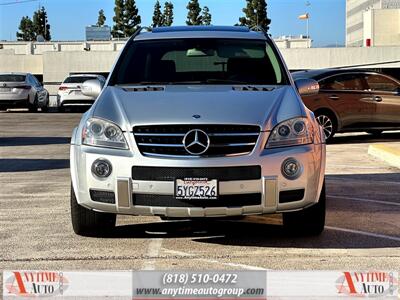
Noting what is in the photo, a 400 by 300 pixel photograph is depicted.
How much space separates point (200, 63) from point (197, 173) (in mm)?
1683

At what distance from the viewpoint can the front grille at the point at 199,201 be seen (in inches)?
216

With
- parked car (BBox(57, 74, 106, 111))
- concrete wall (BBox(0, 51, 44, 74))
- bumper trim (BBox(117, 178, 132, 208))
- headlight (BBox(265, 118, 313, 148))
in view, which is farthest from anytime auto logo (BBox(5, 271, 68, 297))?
concrete wall (BBox(0, 51, 44, 74))

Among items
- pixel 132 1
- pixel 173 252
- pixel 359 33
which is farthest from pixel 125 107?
pixel 359 33

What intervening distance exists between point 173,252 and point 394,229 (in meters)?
2.10

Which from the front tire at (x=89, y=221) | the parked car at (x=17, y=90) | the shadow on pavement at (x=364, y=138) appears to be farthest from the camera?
the parked car at (x=17, y=90)

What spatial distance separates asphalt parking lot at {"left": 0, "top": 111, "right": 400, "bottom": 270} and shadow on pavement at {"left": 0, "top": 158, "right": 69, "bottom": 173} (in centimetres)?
144

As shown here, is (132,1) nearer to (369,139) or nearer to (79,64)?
(79,64)

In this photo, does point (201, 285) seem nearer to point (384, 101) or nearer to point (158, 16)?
point (384, 101)

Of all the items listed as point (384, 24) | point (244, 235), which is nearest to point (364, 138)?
point (244, 235)

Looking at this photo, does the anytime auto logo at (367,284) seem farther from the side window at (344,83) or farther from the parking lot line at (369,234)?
the side window at (344,83)

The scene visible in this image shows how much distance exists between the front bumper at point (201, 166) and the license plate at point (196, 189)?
0.04 meters

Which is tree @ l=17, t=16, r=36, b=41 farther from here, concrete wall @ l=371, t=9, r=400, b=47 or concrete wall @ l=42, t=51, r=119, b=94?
concrete wall @ l=42, t=51, r=119, b=94

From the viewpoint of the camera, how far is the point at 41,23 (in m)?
116

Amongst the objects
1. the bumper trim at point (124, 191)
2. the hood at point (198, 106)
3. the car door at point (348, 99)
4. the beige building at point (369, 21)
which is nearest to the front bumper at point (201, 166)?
the bumper trim at point (124, 191)
